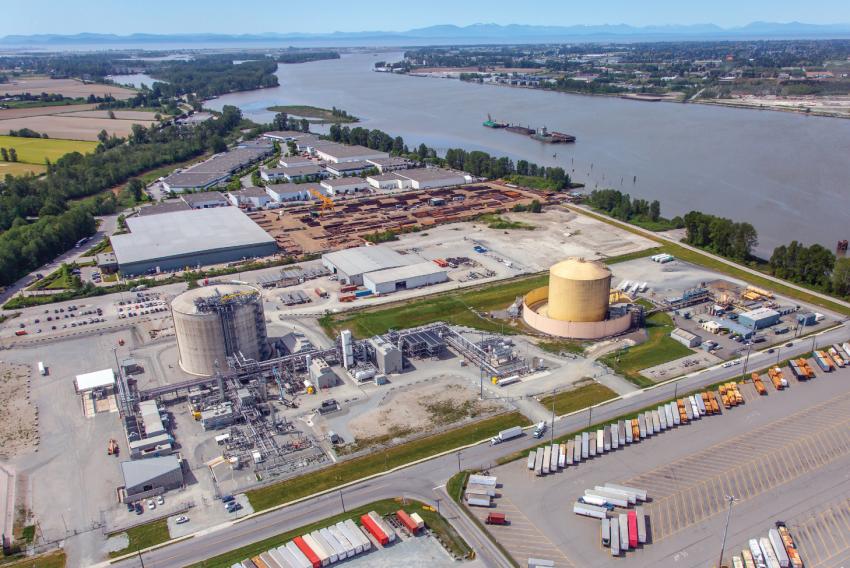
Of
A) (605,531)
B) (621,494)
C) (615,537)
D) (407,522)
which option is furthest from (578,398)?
(407,522)

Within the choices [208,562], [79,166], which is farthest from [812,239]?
[79,166]

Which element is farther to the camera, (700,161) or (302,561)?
(700,161)

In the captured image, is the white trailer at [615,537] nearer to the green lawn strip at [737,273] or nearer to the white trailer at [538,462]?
the white trailer at [538,462]

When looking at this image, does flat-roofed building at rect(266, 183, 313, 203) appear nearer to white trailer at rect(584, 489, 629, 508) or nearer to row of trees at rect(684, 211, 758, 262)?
row of trees at rect(684, 211, 758, 262)

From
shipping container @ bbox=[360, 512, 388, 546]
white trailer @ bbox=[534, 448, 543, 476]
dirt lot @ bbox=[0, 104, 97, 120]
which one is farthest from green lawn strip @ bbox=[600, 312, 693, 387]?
dirt lot @ bbox=[0, 104, 97, 120]

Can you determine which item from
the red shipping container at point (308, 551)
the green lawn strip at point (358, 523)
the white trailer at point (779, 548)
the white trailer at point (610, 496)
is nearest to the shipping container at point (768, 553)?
the white trailer at point (779, 548)

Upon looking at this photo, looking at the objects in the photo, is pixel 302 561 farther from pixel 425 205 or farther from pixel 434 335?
pixel 425 205

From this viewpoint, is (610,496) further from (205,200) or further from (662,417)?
(205,200)
